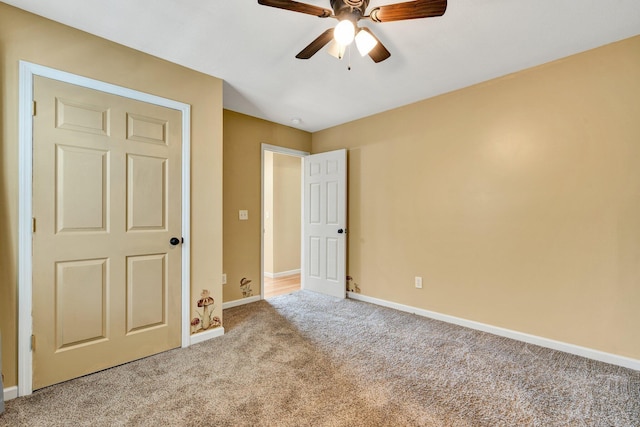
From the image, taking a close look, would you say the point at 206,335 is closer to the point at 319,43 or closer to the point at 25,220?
the point at 25,220

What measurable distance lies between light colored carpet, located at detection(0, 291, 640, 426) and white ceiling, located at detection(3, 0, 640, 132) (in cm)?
245

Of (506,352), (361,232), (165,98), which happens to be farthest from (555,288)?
(165,98)

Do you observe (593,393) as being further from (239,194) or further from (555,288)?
(239,194)

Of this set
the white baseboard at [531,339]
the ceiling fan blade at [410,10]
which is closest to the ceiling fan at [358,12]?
the ceiling fan blade at [410,10]

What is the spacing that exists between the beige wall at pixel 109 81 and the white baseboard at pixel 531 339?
85.5 inches

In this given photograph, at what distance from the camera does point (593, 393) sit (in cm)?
187

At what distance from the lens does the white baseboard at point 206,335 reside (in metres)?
2.56

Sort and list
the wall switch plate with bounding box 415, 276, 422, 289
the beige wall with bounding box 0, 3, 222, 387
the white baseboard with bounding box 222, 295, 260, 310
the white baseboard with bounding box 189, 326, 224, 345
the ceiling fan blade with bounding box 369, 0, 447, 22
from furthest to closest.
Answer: the white baseboard with bounding box 222, 295, 260, 310 < the wall switch plate with bounding box 415, 276, 422, 289 < the white baseboard with bounding box 189, 326, 224, 345 < the beige wall with bounding box 0, 3, 222, 387 < the ceiling fan blade with bounding box 369, 0, 447, 22

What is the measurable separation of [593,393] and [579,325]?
63cm

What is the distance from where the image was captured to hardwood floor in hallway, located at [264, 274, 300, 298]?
170 inches

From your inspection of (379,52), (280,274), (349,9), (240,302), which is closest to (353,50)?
(379,52)

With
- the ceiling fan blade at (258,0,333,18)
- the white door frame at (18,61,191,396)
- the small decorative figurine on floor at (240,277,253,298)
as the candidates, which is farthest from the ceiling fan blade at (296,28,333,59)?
the small decorative figurine on floor at (240,277,253,298)

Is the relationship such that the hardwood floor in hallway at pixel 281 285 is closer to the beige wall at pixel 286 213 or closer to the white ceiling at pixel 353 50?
the beige wall at pixel 286 213

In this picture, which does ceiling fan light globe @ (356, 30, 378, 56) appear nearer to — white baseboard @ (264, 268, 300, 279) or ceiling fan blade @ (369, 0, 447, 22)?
ceiling fan blade @ (369, 0, 447, 22)
